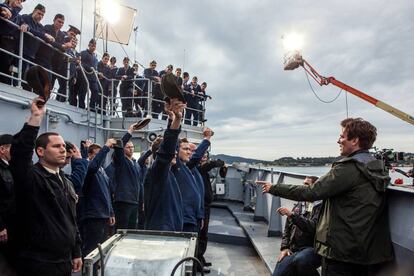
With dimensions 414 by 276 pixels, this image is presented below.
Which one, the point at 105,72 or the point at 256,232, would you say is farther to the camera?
the point at 105,72

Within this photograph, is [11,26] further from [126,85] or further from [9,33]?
[126,85]

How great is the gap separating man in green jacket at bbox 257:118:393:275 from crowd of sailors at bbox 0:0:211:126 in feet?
5.08

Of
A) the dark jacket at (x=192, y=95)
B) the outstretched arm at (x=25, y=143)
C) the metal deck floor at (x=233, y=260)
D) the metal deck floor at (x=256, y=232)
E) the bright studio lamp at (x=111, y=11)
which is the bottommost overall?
the metal deck floor at (x=233, y=260)

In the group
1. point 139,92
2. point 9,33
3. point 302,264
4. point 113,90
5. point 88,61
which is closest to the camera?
point 302,264

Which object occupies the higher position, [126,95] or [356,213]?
[126,95]

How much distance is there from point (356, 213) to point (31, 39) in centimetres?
612

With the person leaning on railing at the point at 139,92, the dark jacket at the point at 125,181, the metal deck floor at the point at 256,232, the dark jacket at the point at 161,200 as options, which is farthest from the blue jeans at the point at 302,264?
the person leaning on railing at the point at 139,92

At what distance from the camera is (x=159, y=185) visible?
301cm

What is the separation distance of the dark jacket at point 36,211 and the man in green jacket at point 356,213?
5.76ft

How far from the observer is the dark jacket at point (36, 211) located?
2322 mm

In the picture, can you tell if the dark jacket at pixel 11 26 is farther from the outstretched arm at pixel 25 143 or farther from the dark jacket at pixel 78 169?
the outstretched arm at pixel 25 143

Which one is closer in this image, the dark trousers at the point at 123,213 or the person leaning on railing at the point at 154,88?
the dark trousers at the point at 123,213

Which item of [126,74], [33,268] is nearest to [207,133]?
[33,268]

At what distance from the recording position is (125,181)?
18.3 feet
